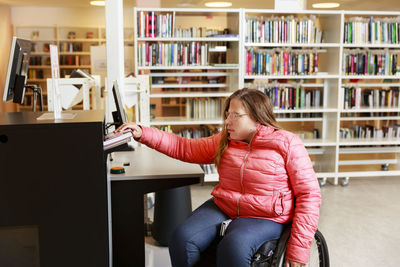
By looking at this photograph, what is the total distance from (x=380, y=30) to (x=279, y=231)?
11.6 ft

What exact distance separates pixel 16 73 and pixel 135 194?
1215mm

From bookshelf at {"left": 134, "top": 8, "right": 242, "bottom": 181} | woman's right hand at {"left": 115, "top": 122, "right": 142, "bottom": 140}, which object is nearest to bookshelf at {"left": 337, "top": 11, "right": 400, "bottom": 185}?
bookshelf at {"left": 134, "top": 8, "right": 242, "bottom": 181}

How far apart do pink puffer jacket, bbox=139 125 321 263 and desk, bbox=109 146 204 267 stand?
9.3 inches

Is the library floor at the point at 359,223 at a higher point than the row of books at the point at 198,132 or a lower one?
lower

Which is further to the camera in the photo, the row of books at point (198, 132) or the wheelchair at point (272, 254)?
the row of books at point (198, 132)

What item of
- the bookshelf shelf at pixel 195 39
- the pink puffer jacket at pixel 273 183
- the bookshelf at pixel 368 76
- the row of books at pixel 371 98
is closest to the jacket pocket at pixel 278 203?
the pink puffer jacket at pixel 273 183

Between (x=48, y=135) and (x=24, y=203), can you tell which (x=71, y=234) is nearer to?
(x=24, y=203)

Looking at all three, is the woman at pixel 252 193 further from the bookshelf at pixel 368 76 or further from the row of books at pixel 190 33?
the bookshelf at pixel 368 76

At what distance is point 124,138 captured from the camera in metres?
2.02

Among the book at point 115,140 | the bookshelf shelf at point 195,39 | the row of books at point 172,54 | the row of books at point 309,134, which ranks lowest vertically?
the row of books at point 309,134

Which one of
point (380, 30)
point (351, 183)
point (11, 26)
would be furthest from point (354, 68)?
point (11, 26)

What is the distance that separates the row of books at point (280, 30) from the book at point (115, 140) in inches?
111

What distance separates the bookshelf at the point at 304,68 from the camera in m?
4.52

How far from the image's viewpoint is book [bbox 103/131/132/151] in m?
1.92
